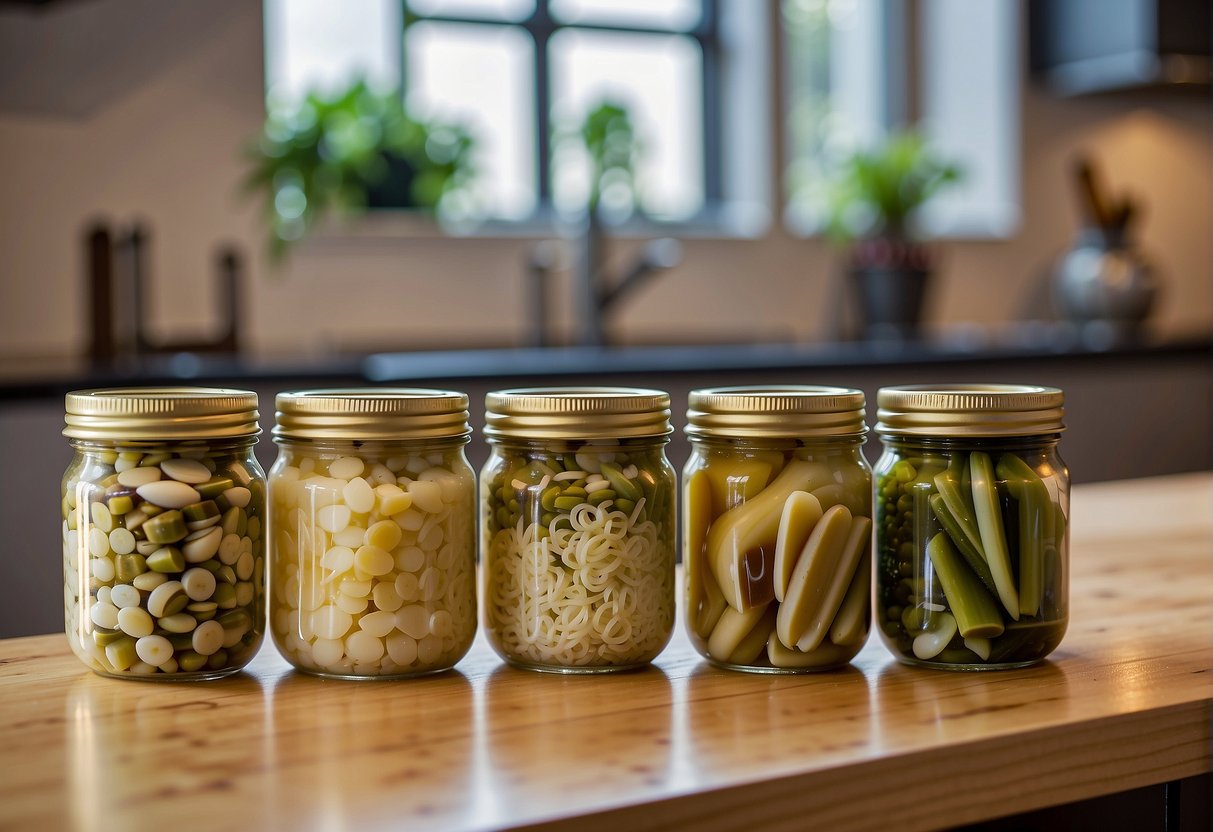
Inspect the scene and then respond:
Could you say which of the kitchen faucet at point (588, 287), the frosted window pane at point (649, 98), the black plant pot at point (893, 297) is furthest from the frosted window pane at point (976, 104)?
the kitchen faucet at point (588, 287)

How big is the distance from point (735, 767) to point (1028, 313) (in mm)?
3747

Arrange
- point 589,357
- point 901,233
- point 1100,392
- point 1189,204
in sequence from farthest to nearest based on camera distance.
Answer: point 1189,204
point 901,233
point 1100,392
point 589,357

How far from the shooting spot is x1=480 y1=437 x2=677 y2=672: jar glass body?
729 mm

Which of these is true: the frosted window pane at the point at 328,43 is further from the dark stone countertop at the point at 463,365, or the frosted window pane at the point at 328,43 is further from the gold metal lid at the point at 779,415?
the gold metal lid at the point at 779,415

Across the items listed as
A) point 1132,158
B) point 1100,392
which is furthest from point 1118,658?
point 1132,158

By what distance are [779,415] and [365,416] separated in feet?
0.75

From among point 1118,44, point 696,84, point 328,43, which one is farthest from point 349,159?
point 1118,44

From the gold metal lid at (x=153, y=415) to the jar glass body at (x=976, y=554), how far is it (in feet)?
1.24

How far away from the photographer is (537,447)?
744 millimetres

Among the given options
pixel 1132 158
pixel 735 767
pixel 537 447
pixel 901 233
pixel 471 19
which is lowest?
pixel 735 767

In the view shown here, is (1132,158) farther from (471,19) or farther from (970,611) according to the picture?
(970,611)

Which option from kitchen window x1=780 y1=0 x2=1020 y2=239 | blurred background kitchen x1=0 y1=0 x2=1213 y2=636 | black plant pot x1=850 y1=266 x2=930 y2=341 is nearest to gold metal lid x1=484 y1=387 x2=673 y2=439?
blurred background kitchen x1=0 y1=0 x2=1213 y2=636

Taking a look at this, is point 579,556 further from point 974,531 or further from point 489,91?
point 489,91

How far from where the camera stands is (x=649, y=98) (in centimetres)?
374
